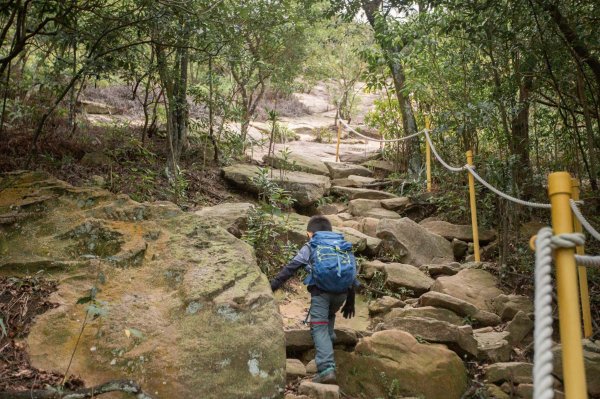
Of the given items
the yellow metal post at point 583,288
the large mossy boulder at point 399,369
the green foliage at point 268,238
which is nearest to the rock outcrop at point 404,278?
the green foliage at point 268,238

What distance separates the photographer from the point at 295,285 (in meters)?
5.79

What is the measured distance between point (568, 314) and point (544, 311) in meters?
0.24

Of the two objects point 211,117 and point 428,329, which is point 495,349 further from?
point 211,117

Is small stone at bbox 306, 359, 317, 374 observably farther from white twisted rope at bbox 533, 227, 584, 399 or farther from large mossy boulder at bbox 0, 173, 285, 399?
white twisted rope at bbox 533, 227, 584, 399

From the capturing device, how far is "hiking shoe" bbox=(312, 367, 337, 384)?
3.49 metres

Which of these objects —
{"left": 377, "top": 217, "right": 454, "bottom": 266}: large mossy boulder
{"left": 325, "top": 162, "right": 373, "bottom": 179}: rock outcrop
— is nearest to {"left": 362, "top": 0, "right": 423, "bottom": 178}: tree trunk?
{"left": 325, "top": 162, "right": 373, "bottom": 179}: rock outcrop

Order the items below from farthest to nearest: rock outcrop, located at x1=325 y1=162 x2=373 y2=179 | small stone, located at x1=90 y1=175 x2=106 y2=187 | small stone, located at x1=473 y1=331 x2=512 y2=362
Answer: rock outcrop, located at x1=325 y1=162 x2=373 y2=179 → small stone, located at x1=90 y1=175 x2=106 y2=187 → small stone, located at x1=473 y1=331 x2=512 y2=362

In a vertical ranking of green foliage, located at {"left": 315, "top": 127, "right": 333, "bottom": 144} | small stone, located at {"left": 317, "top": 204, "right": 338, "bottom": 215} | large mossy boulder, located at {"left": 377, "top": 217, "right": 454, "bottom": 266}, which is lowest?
large mossy boulder, located at {"left": 377, "top": 217, "right": 454, "bottom": 266}

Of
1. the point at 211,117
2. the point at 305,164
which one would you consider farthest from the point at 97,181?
the point at 305,164

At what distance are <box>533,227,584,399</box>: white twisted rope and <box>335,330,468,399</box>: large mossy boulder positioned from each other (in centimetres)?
240

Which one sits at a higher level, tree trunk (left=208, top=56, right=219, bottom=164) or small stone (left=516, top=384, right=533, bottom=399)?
tree trunk (left=208, top=56, right=219, bottom=164)

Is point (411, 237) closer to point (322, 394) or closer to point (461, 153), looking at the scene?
point (461, 153)

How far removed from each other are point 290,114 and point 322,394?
18019 mm

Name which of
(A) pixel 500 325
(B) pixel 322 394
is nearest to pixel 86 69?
(B) pixel 322 394
